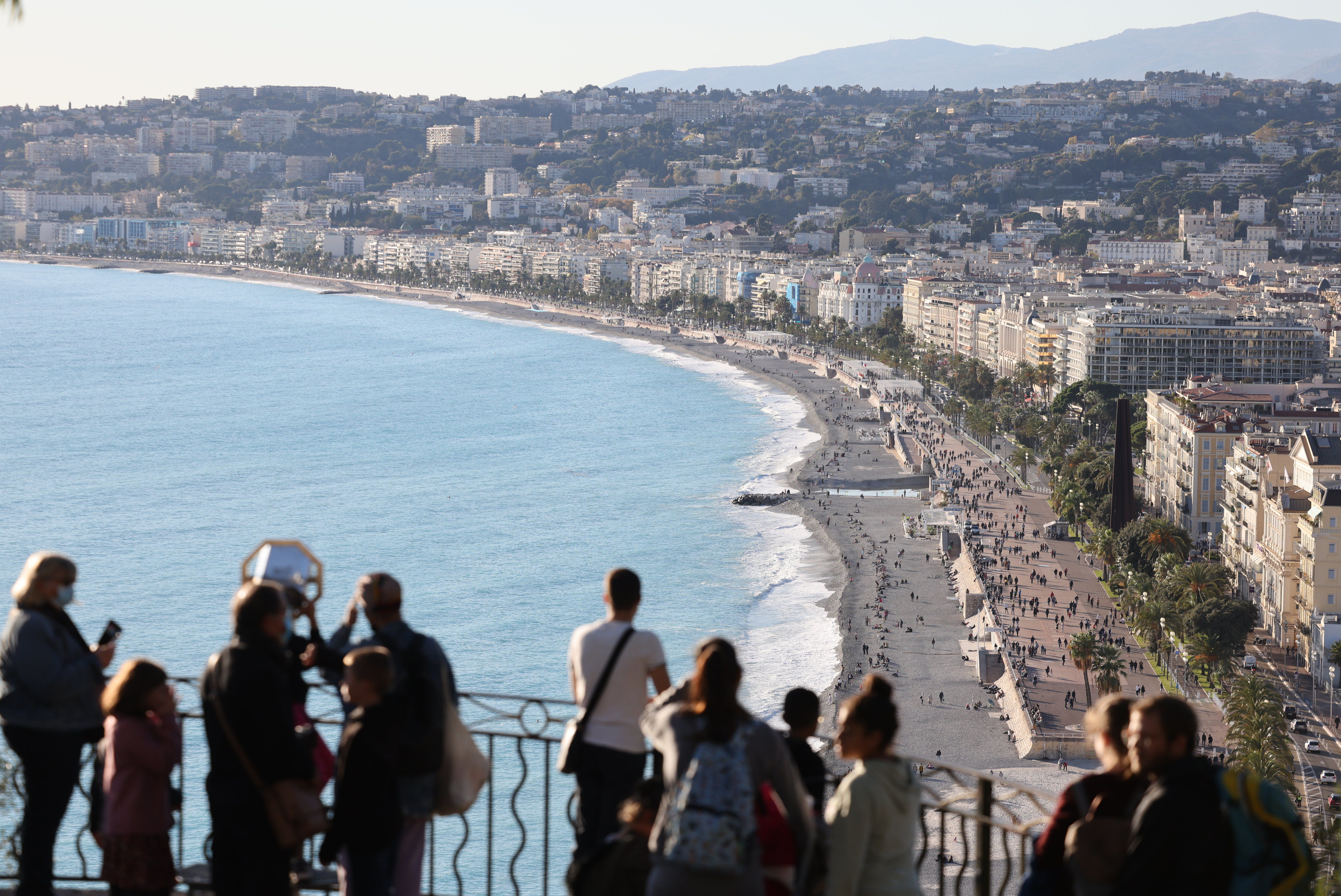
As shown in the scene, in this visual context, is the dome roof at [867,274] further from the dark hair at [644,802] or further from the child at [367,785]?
the dark hair at [644,802]

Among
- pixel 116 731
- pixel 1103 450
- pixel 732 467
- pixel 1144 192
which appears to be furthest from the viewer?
pixel 1144 192

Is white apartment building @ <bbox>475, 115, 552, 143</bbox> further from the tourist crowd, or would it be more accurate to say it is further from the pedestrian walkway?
the tourist crowd

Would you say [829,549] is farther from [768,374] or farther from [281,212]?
[281,212]

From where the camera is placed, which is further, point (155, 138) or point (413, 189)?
point (155, 138)

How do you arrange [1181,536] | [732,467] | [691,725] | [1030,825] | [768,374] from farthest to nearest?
[768,374]
[732,467]
[1181,536]
[1030,825]
[691,725]

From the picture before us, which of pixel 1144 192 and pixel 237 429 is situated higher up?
pixel 1144 192

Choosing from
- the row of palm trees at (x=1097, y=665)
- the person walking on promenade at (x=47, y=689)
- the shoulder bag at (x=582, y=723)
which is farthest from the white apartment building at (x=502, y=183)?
the shoulder bag at (x=582, y=723)

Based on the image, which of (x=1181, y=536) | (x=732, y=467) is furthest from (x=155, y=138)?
(x=1181, y=536)
